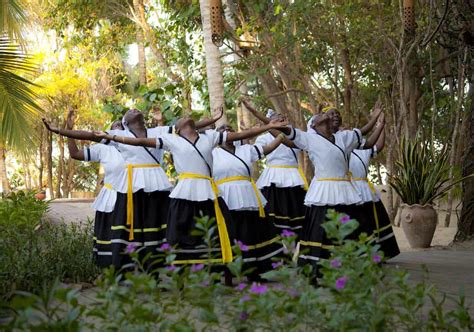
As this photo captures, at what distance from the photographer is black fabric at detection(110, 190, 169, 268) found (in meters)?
8.96

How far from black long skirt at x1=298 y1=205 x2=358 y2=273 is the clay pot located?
4.54 m

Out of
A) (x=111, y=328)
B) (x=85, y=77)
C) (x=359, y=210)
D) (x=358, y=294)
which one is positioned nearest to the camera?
(x=111, y=328)

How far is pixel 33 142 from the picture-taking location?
12.8 m

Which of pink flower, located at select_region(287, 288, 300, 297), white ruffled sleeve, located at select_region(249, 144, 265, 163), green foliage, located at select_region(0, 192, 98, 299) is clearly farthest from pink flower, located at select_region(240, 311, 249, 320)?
white ruffled sleeve, located at select_region(249, 144, 265, 163)

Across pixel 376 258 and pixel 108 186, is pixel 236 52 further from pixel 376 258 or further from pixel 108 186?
pixel 376 258

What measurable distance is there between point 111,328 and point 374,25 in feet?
47.7

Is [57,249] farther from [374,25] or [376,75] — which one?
[376,75]

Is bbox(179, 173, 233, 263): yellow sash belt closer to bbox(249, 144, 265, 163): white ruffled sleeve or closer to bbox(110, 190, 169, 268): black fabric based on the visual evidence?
bbox(110, 190, 169, 268): black fabric

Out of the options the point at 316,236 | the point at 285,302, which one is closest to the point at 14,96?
the point at 316,236

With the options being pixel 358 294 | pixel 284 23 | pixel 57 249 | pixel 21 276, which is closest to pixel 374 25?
pixel 284 23

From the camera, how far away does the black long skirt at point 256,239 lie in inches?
362

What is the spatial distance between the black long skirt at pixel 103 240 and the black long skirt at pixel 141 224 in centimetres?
16

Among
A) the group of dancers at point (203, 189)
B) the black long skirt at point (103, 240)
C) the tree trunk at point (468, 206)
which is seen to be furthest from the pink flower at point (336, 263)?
the tree trunk at point (468, 206)

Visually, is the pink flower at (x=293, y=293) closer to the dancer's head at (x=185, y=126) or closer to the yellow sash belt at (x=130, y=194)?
the dancer's head at (x=185, y=126)
